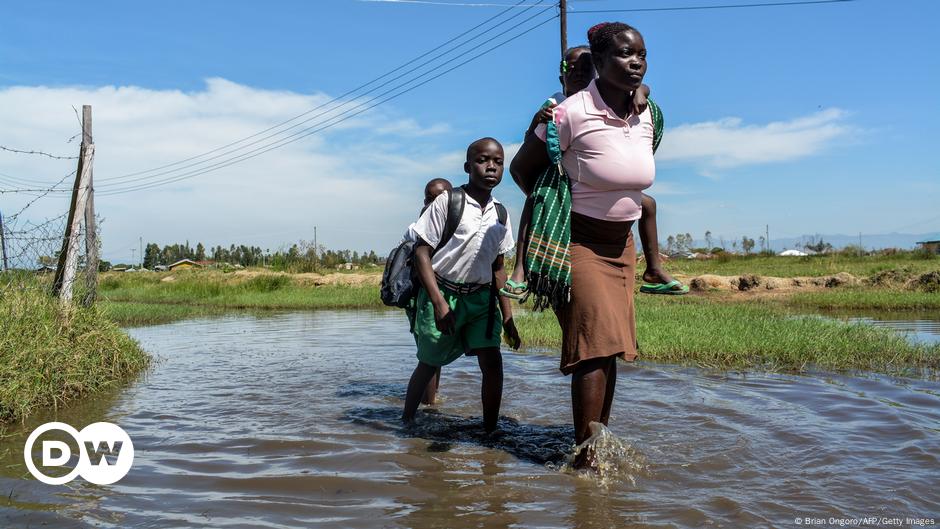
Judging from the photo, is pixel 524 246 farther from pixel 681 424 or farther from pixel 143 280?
pixel 143 280

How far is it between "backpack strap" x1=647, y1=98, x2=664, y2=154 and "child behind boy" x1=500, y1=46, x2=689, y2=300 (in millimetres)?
90

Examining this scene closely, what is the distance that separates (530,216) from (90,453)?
2.92m

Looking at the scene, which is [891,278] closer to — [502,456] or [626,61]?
[502,456]

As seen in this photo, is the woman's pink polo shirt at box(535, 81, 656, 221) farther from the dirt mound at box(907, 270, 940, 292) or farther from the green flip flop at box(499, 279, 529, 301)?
the dirt mound at box(907, 270, 940, 292)

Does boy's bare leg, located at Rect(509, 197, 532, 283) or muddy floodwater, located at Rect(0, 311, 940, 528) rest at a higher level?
boy's bare leg, located at Rect(509, 197, 532, 283)

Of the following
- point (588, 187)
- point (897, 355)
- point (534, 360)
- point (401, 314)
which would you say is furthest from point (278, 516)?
point (401, 314)

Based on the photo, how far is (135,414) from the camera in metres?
5.39

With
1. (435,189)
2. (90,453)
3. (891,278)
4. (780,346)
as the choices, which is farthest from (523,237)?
(891,278)

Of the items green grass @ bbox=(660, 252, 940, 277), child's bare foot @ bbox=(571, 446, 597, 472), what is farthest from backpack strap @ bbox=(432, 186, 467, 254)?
green grass @ bbox=(660, 252, 940, 277)

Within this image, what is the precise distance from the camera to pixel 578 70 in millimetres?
3900

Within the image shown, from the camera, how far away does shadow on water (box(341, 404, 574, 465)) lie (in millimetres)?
4288

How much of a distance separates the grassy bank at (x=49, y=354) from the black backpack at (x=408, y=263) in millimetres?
2636

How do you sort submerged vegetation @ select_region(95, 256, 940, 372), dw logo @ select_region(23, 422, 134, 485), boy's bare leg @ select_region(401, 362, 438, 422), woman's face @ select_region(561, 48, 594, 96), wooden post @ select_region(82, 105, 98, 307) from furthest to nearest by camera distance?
1. wooden post @ select_region(82, 105, 98, 307)
2. submerged vegetation @ select_region(95, 256, 940, 372)
3. boy's bare leg @ select_region(401, 362, 438, 422)
4. woman's face @ select_region(561, 48, 594, 96)
5. dw logo @ select_region(23, 422, 134, 485)

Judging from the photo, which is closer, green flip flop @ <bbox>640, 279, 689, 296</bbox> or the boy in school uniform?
green flip flop @ <bbox>640, 279, 689, 296</bbox>
